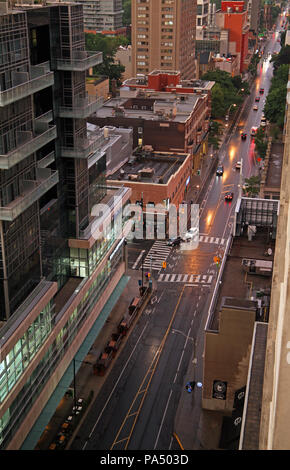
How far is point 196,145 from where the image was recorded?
452 feet

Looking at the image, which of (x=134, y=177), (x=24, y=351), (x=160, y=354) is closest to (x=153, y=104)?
(x=134, y=177)

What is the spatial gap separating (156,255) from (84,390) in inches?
1454

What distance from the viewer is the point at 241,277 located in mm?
69062

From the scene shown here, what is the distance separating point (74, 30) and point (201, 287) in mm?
42639

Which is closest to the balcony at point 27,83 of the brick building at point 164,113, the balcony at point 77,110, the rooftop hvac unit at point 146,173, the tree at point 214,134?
the balcony at point 77,110

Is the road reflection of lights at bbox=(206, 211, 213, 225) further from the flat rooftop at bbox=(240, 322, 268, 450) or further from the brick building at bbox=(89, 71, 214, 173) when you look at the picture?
the flat rooftop at bbox=(240, 322, 268, 450)

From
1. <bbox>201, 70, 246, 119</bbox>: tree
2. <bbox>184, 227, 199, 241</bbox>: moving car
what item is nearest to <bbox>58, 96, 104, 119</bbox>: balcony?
<bbox>184, 227, 199, 241</bbox>: moving car

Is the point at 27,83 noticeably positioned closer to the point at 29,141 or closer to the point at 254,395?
the point at 29,141

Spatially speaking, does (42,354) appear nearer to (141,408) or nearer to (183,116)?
(141,408)

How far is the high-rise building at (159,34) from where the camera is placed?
182 meters

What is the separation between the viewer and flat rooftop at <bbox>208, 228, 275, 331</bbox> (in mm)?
63781

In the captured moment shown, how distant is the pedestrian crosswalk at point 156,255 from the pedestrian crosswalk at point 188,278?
2.94 m

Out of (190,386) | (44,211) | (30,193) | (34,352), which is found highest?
(30,193)

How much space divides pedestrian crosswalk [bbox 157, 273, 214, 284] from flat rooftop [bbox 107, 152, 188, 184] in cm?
2067
